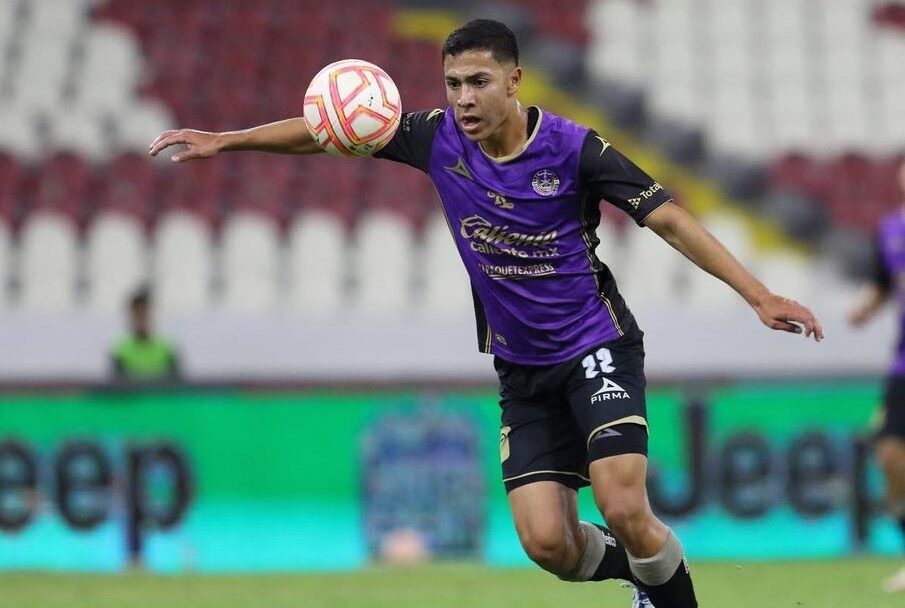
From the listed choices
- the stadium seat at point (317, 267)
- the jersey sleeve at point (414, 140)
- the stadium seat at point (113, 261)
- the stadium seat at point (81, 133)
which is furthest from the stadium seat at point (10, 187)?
the jersey sleeve at point (414, 140)

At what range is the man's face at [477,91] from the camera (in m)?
5.68

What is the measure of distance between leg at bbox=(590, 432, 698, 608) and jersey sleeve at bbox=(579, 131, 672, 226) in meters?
0.80

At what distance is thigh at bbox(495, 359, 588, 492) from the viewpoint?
5941 millimetres

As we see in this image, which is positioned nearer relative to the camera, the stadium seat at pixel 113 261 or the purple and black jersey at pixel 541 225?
the purple and black jersey at pixel 541 225

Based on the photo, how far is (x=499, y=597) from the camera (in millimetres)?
8500

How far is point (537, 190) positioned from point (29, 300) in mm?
9104

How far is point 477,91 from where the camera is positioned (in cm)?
570

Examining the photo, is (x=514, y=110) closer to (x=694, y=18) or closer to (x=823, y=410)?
(x=823, y=410)

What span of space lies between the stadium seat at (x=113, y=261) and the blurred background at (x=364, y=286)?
25mm

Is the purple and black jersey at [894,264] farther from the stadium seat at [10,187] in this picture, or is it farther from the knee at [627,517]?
the stadium seat at [10,187]

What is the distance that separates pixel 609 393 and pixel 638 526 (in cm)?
49

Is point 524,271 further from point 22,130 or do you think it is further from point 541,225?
point 22,130

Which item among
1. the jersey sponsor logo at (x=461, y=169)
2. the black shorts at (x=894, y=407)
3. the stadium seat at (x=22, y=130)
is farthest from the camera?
the stadium seat at (x=22, y=130)

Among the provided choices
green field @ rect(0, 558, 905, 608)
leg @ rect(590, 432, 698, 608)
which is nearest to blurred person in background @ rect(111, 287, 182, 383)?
green field @ rect(0, 558, 905, 608)
